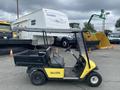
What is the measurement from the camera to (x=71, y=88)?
630cm

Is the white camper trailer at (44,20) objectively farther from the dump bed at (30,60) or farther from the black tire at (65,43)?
the dump bed at (30,60)

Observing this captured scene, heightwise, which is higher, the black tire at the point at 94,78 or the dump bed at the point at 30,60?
the dump bed at the point at 30,60

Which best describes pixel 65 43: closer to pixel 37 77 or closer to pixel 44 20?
pixel 44 20

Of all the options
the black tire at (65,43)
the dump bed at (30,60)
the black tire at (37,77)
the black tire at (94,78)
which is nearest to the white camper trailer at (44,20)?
the black tire at (65,43)

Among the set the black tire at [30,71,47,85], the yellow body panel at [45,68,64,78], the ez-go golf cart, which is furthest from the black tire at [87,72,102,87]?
the black tire at [30,71,47,85]

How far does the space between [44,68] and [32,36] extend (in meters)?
9.08

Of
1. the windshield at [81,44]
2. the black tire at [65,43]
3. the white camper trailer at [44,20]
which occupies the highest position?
the white camper trailer at [44,20]

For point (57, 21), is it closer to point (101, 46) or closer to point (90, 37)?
point (90, 37)

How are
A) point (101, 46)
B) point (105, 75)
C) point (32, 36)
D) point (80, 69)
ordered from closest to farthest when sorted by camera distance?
1. point (80, 69)
2. point (105, 75)
3. point (32, 36)
4. point (101, 46)

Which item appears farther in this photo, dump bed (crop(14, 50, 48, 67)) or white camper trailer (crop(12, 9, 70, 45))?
white camper trailer (crop(12, 9, 70, 45))

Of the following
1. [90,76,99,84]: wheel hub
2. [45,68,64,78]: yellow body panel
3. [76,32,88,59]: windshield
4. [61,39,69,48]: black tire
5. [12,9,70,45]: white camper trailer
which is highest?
[12,9,70,45]: white camper trailer

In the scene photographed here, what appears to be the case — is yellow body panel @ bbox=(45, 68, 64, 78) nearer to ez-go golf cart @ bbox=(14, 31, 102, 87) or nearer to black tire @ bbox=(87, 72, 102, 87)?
ez-go golf cart @ bbox=(14, 31, 102, 87)

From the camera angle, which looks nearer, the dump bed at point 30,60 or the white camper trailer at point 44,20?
the dump bed at point 30,60

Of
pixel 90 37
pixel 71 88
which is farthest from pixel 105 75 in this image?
pixel 90 37
